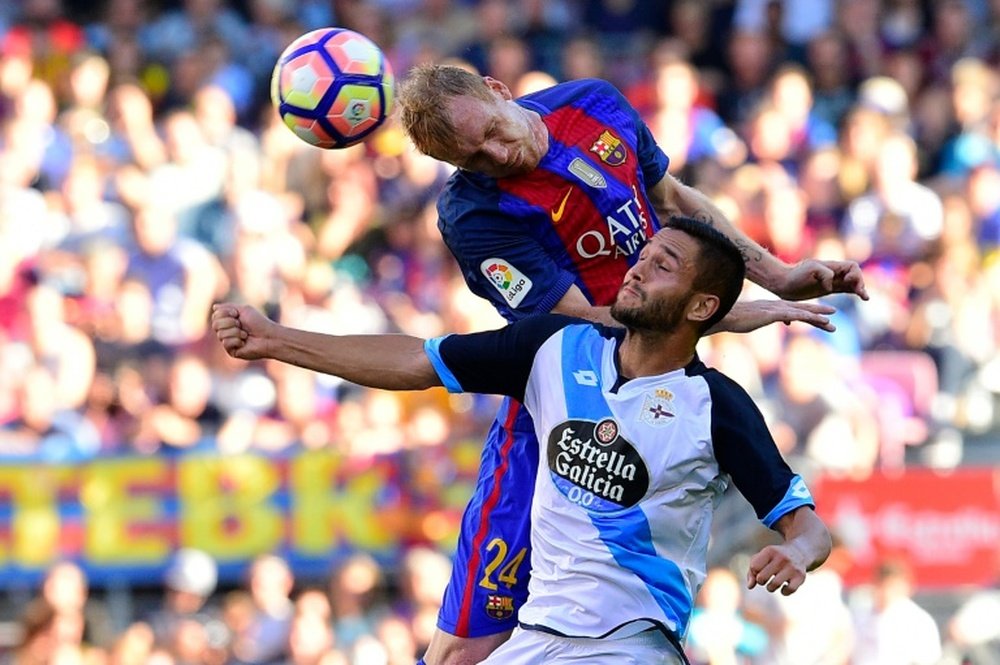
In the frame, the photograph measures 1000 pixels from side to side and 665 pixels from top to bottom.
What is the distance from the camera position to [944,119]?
1559cm

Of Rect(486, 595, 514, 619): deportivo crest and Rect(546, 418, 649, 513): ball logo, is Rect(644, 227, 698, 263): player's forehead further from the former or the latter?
Rect(486, 595, 514, 619): deportivo crest

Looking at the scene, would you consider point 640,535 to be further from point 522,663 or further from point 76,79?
point 76,79

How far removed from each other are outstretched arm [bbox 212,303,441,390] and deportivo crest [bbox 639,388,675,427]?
726mm

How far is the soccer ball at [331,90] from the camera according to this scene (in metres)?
7.21

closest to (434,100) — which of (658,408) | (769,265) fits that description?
(658,408)

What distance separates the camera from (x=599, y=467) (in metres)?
6.34

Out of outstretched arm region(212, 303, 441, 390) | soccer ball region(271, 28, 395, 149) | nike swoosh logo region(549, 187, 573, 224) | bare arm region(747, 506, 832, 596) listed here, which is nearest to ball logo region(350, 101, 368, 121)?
soccer ball region(271, 28, 395, 149)

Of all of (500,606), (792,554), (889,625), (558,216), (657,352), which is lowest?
(889,625)

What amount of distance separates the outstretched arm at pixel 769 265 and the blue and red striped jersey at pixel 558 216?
34 centimetres

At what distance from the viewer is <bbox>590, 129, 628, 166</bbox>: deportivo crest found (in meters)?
7.13

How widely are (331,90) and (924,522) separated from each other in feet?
22.3

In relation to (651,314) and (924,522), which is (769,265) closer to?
(651,314)

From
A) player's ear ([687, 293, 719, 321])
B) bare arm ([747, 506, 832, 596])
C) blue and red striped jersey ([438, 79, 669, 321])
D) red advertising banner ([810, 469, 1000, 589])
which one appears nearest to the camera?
bare arm ([747, 506, 832, 596])

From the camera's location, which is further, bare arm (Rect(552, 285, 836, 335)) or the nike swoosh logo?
the nike swoosh logo
